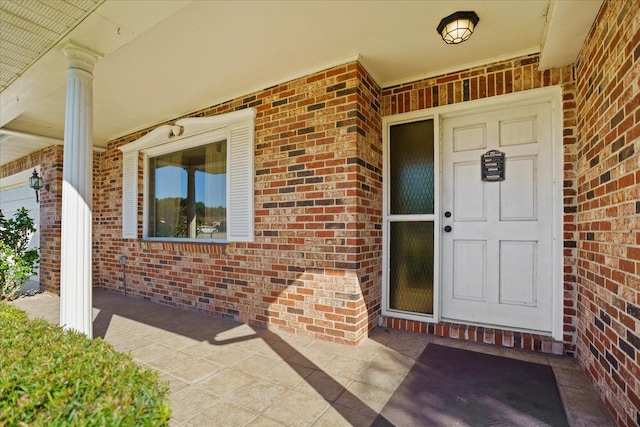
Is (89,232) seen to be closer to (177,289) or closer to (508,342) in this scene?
(177,289)

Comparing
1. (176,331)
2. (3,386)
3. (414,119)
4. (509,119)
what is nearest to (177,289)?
(176,331)

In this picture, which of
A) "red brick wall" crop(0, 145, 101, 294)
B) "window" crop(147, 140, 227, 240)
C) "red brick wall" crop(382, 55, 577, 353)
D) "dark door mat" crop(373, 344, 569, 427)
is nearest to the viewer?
"dark door mat" crop(373, 344, 569, 427)

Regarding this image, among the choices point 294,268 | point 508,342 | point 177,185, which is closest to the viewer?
point 508,342

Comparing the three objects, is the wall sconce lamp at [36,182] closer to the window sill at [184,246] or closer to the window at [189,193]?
the window at [189,193]

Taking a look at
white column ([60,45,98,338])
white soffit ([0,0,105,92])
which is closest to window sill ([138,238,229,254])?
white column ([60,45,98,338])

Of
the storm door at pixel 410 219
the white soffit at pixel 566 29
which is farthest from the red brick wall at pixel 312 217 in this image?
the white soffit at pixel 566 29

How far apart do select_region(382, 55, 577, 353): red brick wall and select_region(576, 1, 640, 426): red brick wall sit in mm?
Answer: 151

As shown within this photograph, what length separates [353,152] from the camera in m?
3.04

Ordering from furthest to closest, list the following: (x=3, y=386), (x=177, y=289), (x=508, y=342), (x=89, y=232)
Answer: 1. (x=177, y=289)
2. (x=508, y=342)
3. (x=89, y=232)
4. (x=3, y=386)

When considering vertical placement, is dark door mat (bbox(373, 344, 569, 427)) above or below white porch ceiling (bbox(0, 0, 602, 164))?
below

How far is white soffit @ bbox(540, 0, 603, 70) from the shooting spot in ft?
6.84

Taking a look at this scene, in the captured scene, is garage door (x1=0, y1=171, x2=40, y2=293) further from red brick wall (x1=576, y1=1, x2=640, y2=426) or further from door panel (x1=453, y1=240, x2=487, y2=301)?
red brick wall (x1=576, y1=1, x2=640, y2=426)

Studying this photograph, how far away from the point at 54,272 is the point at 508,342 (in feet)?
22.4

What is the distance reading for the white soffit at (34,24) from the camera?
7.05ft
